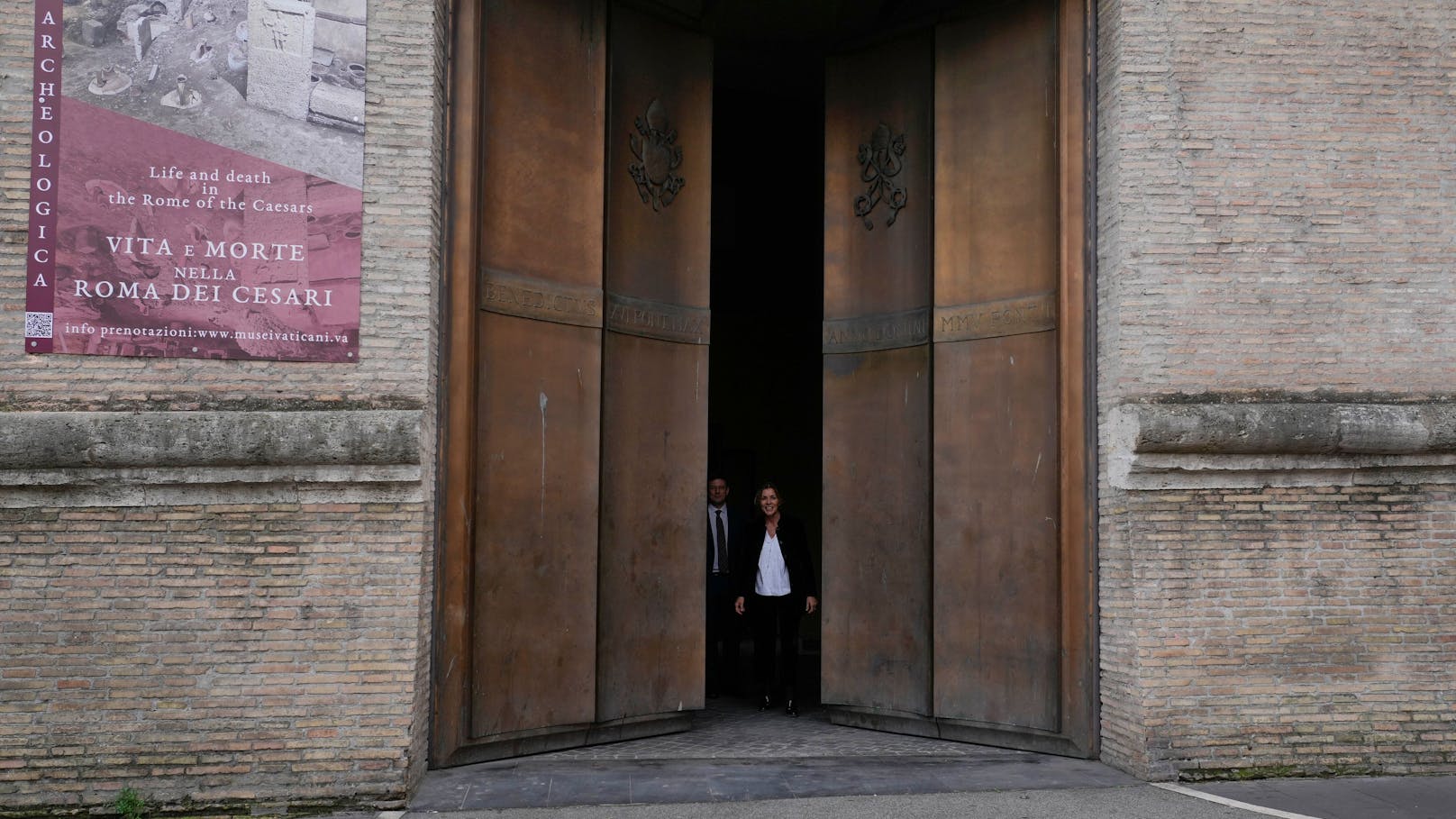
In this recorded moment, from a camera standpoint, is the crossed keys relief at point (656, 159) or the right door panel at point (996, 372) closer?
the right door panel at point (996, 372)

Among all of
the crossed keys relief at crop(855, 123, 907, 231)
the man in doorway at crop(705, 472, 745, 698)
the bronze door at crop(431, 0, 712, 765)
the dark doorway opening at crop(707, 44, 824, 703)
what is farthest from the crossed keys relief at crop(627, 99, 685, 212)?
the dark doorway opening at crop(707, 44, 824, 703)

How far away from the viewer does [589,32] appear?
8.03 metres

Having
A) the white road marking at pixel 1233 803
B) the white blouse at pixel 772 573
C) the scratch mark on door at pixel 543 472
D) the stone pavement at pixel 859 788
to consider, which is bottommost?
the stone pavement at pixel 859 788

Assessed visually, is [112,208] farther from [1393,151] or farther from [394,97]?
[1393,151]

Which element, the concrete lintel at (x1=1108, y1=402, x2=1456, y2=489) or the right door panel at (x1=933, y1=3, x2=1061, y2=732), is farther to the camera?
the right door panel at (x1=933, y1=3, x2=1061, y2=732)

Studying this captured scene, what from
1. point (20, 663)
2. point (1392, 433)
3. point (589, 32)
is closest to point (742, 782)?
point (20, 663)

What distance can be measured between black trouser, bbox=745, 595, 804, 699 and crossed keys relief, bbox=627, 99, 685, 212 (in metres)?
3.23

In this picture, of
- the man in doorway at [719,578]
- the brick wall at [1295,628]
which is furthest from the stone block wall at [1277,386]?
the man in doorway at [719,578]

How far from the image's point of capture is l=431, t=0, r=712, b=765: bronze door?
282 inches

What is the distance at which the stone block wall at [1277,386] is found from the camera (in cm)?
692

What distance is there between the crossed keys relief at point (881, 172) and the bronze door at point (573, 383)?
124 centimetres

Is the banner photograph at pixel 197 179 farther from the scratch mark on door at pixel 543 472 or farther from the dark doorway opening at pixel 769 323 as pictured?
the dark doorway opening at pixel 769 323

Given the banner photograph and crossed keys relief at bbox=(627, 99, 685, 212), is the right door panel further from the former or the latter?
the banner photograph

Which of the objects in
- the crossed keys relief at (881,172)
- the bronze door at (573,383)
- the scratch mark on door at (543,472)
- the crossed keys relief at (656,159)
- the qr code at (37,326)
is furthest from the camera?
the crossed keys relief at (881,172)
